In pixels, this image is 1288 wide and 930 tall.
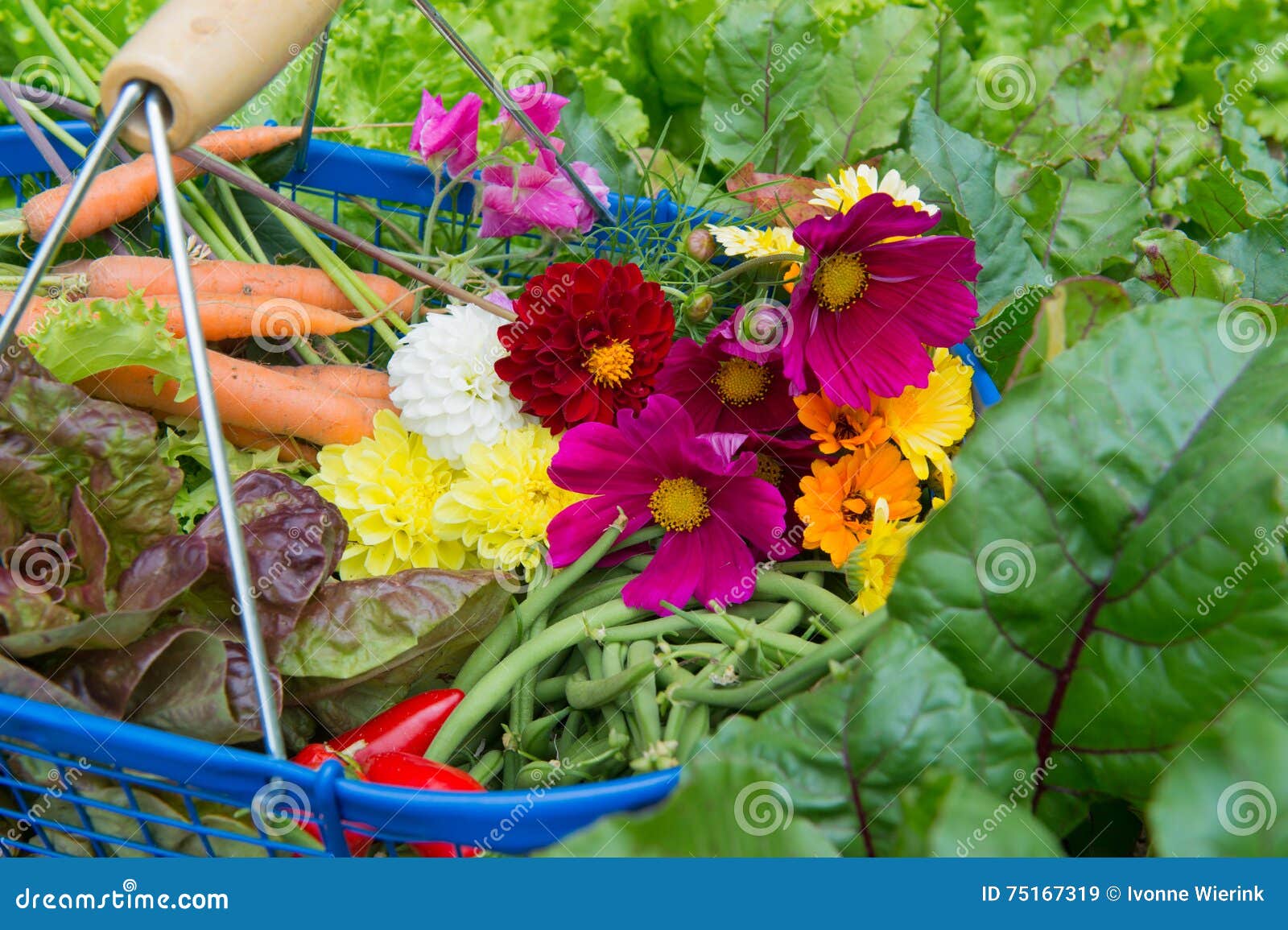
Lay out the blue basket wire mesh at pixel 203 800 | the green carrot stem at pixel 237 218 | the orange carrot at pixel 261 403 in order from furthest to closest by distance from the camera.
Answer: the green carrot stem at pixel 237 218 < the orange carrot at pixel 261 403 < the blue basket wire mesh at pixel 203 800

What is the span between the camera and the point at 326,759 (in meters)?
0.52

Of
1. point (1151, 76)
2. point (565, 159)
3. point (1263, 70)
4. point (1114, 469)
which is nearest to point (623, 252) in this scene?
point (565, 159)

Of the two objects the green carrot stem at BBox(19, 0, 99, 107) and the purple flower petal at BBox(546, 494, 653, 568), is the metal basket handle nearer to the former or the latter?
the purple flower petal at BBox(546, 494, 653, 568)

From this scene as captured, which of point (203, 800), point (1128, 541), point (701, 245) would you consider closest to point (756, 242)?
point (701, 245)

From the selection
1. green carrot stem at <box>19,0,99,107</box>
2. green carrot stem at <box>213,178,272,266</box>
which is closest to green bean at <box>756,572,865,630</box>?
green carrot stem at <box>213,178,272,266</box>

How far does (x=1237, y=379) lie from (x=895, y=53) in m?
0.75

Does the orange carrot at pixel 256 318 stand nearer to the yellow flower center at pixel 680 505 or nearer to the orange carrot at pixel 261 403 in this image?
the orange carrot at pixel 261 403

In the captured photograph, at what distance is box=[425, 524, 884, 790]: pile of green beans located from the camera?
0.57m

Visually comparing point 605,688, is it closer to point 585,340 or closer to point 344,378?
point 585,340

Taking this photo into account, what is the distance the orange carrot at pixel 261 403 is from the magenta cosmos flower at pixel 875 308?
1.15 ft

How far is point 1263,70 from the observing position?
131 cm

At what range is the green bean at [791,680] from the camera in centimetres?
54

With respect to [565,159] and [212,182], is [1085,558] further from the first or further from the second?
[212,182]

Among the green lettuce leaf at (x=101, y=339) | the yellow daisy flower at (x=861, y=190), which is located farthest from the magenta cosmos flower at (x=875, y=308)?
the green lettuce leaf at (x=101, y=339)
